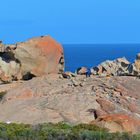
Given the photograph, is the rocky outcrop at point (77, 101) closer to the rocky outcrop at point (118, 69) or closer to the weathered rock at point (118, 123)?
the weathered rock at point (118, 123)

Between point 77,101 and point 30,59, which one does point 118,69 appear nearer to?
point 30,59

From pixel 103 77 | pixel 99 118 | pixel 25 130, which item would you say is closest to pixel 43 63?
pixel 103 77

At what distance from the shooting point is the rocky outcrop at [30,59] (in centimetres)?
2966

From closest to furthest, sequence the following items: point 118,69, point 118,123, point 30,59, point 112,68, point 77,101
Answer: point 118,123, point 77,101, point 118,69, point 112,68, point 30,59

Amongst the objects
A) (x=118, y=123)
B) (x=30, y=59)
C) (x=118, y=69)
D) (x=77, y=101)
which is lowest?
(x=118, y=123)

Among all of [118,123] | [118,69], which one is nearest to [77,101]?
[118,123]

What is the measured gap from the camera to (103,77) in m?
26.8

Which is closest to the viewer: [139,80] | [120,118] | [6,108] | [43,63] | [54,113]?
[120,118]

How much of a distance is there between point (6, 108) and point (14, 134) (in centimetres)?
996

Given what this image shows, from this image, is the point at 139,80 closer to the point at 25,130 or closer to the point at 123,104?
the point at 123,104

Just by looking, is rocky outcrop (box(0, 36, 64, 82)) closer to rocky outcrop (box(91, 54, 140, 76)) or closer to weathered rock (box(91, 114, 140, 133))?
rocky outcrop (box(91, 54, 140, 76))

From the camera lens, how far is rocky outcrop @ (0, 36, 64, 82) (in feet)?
97.3

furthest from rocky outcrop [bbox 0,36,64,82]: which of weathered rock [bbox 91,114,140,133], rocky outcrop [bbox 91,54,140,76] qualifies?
weathered rock [bbox 91,114,140,133]

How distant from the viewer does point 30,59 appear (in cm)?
2975
